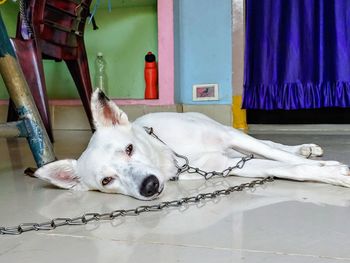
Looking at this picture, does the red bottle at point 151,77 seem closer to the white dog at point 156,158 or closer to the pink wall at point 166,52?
the pink wall at point 166,52

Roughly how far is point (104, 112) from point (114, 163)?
0.21 m

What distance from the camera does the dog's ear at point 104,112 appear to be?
1.36 m

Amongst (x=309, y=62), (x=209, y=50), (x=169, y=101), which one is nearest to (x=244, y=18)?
(x=209, y=50)

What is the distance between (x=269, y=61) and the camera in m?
3.19

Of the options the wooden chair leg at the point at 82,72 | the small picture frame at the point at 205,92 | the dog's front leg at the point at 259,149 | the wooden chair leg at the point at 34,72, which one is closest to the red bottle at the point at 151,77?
the small picture frame at the point at 205,92

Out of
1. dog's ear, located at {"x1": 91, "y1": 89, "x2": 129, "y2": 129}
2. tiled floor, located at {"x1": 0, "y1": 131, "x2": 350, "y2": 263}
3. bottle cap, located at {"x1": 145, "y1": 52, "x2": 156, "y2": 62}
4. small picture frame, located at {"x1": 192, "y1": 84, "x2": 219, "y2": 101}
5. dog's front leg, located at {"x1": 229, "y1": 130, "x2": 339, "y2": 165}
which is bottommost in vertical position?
tiled floor, located at {"x1": 0, "y1": 131, "x2": 350, "y2": 263}

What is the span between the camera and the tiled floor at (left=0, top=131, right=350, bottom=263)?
733 millimetres

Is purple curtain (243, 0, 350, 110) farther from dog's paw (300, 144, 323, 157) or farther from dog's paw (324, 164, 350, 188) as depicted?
dog's paw (324, 164, 350, 188)

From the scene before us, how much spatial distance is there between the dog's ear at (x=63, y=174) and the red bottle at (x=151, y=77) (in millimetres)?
2102

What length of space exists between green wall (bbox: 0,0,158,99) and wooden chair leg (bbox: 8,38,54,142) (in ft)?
5.31

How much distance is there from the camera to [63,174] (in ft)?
4.54

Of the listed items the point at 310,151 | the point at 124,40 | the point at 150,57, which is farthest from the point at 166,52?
the point at 310,151

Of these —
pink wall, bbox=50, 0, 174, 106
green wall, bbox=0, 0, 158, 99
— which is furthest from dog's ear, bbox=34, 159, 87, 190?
green wall, bbox=0, 0, 158, 99

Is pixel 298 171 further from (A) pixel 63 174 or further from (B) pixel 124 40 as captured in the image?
(B) pixel 124 40
